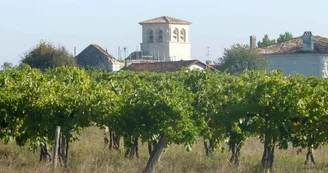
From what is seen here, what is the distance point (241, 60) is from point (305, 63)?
4.56 m

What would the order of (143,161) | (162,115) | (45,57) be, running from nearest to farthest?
(162,115)
(143,161)
(45,57)

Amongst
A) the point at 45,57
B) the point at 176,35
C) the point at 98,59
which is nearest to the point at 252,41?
the point at 98,59

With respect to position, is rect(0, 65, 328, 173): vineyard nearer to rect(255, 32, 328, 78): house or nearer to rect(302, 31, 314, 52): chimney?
rect(255, 32, 328, 78): house

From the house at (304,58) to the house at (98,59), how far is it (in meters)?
14.0

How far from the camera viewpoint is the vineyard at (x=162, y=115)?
15859 mm

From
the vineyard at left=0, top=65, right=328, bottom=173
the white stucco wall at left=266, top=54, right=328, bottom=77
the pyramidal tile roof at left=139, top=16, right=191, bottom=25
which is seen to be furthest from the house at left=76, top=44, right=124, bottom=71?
the vineyard at left=0, top=65, right=328, bottom=173

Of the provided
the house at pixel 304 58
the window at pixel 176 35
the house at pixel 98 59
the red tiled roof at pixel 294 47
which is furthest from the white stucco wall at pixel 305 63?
the window at pixel 176 35

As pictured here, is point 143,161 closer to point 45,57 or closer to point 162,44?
point 45,57

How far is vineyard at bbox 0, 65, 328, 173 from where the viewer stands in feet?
52.0

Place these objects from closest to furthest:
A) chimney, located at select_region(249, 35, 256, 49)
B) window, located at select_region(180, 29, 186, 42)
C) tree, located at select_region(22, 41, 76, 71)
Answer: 1. tree, located at select_region(22, 41, 76, 71)
2. chimney, located at select_region(249, 35, 256, 49)
3. window, located at select_region(180, 29, 186, 42)

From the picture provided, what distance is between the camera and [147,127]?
52.9 ft

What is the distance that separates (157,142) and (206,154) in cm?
388

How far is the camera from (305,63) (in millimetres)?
60469

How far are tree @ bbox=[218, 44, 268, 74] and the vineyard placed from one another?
135 feet
